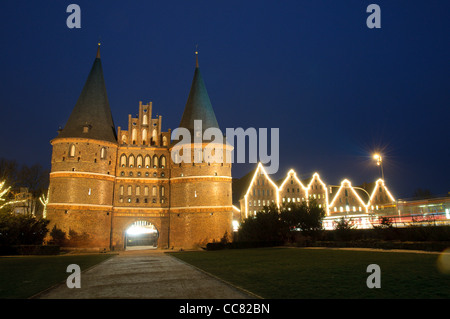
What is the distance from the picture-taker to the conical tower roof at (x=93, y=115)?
42.0m

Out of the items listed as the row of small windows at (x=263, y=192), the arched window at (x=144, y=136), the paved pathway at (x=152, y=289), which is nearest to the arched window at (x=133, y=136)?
the arched window at (x=144, y=136)

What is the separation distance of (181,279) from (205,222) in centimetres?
2915

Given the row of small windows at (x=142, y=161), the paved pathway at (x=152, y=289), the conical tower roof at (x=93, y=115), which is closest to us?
the paved pathway at (x=152, y=289)

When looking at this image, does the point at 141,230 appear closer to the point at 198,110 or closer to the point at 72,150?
the point at 72,150

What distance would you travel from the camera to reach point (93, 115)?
142ft

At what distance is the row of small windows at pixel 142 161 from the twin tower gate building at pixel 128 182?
0.13 metres

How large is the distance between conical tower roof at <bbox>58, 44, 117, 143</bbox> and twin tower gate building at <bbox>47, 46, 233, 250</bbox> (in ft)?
0.37

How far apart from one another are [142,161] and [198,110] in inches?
402

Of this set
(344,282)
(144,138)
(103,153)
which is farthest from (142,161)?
(344,282)

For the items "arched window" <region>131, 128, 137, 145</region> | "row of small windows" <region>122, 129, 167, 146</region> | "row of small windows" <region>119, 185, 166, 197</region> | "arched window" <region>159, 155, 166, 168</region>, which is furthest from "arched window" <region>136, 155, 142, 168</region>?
"row of small windows" <region>119, 185, 166, 197</region>

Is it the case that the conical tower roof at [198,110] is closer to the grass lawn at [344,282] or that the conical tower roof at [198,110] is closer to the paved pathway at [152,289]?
the paved pathway at [152,289]

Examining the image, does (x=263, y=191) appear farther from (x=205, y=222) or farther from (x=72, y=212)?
(x=72, y=212)
